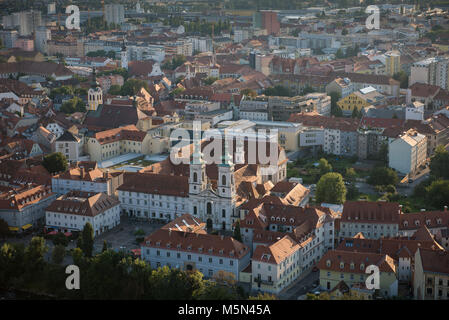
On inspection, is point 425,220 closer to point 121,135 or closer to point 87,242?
point 87,242

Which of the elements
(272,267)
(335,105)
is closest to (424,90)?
(335,105)

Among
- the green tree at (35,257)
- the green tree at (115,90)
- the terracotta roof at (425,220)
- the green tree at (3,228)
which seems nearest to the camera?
the green tree at (35,257)

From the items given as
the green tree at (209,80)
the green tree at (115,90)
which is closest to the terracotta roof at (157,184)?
the green tree at (115,90)

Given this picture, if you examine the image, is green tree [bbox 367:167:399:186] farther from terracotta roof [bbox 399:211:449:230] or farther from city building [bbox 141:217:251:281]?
city building [bbox 141:217:251:281]

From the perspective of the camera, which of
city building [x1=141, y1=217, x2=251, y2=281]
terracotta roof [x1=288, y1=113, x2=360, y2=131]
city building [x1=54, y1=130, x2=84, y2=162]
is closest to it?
city building [x1=141, y1=217, x2=251, y2=281]

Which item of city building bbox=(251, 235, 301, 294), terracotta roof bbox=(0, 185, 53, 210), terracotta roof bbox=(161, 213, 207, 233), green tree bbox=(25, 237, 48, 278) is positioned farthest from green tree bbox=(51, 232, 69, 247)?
city building bbox=(251, 235, 301, 294)

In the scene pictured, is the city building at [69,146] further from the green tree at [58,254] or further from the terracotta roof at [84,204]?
the green tree at [58,254]

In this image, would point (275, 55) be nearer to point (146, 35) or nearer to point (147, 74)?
point (147, 74)

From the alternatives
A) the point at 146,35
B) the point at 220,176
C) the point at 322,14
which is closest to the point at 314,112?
the point at 220,176
